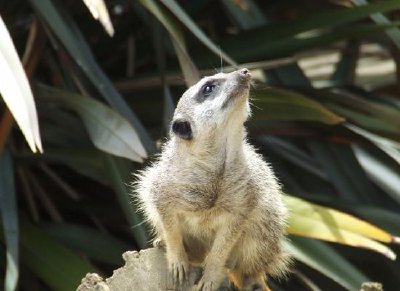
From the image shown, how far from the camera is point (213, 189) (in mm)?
2217

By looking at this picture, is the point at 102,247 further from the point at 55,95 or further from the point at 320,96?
the point at 320,96

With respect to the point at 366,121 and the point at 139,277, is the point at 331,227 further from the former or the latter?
the point at 139,277

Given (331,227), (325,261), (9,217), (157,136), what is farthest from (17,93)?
(157,136)

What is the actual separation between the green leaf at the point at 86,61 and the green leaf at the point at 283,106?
0.36 meters

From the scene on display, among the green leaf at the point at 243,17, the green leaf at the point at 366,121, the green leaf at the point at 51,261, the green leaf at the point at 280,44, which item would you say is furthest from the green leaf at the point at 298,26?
the green leaf at the point at 51,261

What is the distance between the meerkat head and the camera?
222 centimetres

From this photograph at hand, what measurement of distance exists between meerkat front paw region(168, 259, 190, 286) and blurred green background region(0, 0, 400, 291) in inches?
17.5

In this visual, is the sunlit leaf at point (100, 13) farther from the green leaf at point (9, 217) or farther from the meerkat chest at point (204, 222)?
the green leaf at point (9, 217)

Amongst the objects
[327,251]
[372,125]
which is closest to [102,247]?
[327,251]

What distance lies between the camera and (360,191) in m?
3.34

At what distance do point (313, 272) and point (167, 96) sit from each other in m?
0.75

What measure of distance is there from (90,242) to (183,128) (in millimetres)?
1067

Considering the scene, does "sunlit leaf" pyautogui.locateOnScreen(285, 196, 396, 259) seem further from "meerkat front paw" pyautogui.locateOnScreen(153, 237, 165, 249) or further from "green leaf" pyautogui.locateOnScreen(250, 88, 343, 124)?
"meerkat front paw" pyautogui.locateOnScreen(153, 237, 165, 249)

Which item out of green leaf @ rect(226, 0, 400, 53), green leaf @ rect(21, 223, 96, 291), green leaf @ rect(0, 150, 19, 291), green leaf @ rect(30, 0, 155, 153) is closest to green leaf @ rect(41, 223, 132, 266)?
green leaf @ rect(21, 223, 96, 291)
